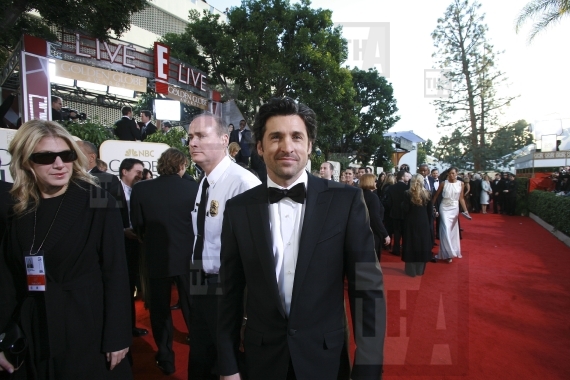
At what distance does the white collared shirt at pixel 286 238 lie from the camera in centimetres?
Result: 162

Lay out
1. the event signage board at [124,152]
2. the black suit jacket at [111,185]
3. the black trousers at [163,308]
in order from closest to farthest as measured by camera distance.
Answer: the black trousers at [163,308], the black suit jacket at [111,185], the event signage board at [124,152]

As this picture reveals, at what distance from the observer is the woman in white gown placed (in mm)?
7609

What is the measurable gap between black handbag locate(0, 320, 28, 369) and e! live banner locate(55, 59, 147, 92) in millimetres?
9856

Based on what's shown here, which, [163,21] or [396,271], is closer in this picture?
[396,271]

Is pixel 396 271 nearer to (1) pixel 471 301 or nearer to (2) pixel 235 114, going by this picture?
(1) pixel 471 301

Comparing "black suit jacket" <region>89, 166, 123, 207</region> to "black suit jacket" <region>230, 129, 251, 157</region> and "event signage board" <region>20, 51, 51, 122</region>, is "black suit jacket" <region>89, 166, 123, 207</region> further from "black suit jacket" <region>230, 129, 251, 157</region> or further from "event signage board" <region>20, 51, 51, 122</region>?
"black suit jacket" <region>230, 129, 251, 157</region>

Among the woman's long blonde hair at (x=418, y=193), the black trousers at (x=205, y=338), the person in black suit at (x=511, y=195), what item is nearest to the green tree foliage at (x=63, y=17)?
the woman's long blonde hair at (x=418, y=193)

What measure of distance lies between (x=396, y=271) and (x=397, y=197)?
5.02ft

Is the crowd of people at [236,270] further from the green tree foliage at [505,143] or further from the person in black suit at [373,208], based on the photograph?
the green tree foliage at [505,143]

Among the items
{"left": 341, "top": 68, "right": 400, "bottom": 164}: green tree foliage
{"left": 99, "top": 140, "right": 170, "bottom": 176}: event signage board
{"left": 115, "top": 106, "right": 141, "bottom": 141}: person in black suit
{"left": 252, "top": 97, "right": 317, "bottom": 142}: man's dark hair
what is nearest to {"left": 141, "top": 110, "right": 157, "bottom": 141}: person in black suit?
{"left": 115, "top": 106, "right": 141, "bottom": 141}: person in black suit

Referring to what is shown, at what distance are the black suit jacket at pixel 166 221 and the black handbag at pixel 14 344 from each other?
1.54 m

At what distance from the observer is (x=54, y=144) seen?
1984mm

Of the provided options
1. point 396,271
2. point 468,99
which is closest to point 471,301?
point 396,271

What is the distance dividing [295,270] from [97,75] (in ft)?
37.2
